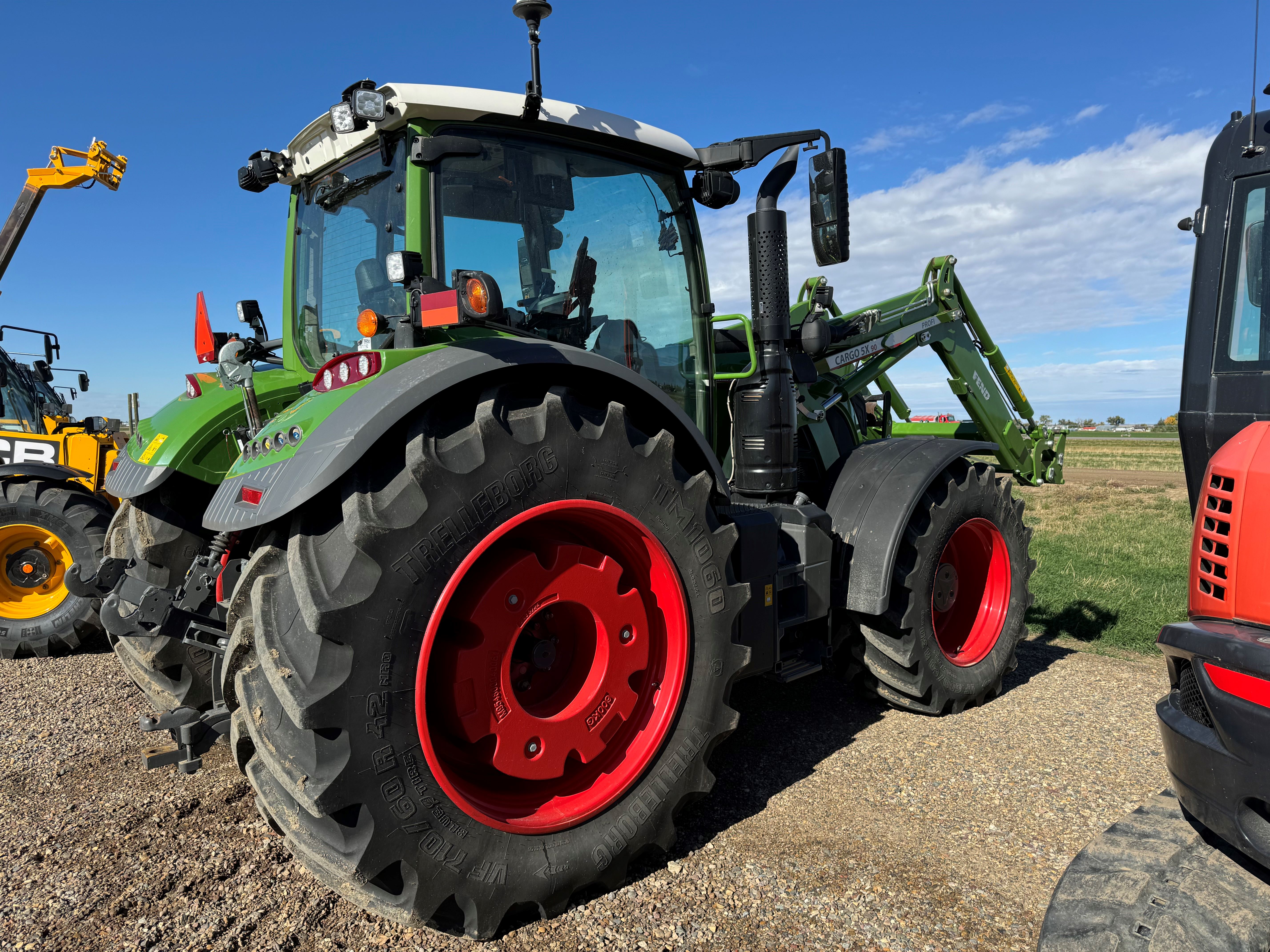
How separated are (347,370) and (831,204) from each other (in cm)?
211

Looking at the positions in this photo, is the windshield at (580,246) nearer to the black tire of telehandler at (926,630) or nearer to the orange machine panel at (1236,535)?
the black tire of telehandler at (926,630)

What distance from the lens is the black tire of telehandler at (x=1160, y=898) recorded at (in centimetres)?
185

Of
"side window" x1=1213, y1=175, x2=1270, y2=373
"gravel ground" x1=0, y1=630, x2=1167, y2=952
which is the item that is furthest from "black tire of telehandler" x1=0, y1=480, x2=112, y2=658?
"side window" x1=1213, y1=175, x2=1270, y2=373

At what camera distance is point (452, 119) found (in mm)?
2811

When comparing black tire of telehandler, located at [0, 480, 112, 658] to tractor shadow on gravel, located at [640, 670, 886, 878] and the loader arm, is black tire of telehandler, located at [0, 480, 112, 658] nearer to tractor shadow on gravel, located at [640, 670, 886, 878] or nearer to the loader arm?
tractor shadow on gravel, located at [640, 670, 886, 878]

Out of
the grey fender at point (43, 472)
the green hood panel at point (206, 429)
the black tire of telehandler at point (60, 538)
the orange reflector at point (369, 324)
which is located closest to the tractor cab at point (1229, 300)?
the orange reflector at point (369, 324)

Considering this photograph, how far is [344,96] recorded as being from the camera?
2.67 metres

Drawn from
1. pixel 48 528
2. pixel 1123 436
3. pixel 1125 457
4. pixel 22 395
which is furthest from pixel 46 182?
pixel 1123 436

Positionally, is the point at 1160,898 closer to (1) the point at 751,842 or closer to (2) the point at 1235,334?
(1) the point at 751,842

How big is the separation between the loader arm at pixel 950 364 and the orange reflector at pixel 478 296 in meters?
2.36

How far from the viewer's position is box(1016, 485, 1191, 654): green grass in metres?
5.76

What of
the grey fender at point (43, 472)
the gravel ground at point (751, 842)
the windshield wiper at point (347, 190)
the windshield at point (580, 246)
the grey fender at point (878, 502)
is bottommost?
the gravel ground at point (751, 842)

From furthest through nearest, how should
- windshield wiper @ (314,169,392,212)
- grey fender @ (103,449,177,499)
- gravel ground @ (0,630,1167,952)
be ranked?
grey fender @ (103,449,177,499), windshield wiper @ (314,169,392,212), gravel ground @ (0,630,1167,952)

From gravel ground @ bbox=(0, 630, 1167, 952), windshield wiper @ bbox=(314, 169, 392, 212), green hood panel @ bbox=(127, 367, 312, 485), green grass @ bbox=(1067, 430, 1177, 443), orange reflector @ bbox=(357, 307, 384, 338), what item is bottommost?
gravel ground @ bbox=(0, 630, 1167, 952)
